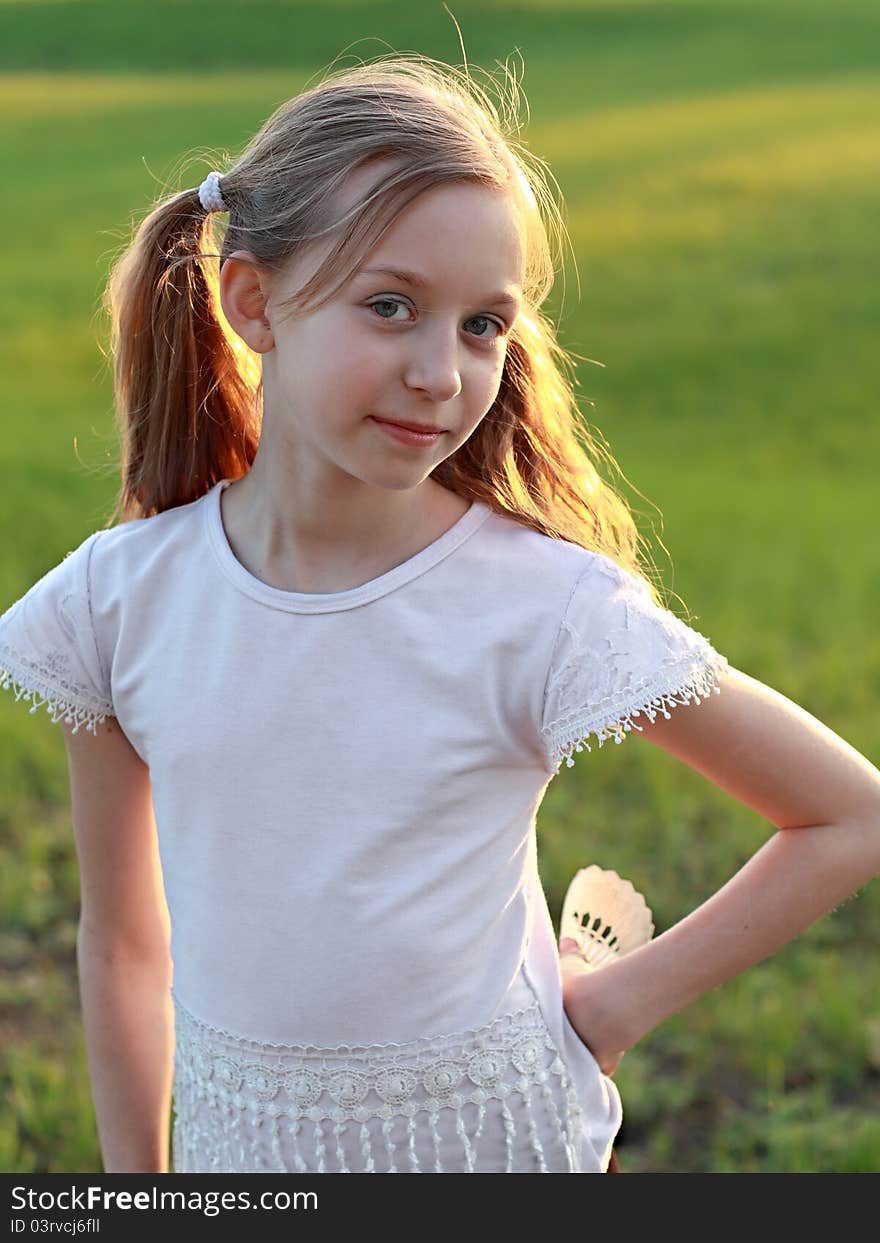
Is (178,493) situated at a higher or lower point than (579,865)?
higher

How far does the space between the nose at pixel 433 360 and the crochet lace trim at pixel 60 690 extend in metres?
0.58

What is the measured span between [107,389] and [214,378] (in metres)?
9.42

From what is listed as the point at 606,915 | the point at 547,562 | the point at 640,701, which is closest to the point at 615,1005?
the point at 606,915

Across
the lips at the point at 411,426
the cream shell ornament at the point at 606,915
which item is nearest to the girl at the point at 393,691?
the lips at the point at 411,426

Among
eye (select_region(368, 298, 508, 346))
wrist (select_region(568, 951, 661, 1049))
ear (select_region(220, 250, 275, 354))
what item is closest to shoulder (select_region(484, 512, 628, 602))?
eye (select_region(368, 298, 508, 346))

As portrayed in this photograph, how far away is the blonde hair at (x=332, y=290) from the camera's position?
1.60 meters

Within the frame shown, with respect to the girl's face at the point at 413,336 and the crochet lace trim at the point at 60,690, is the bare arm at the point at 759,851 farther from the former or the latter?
the crochet lace trim at the point at 60,690

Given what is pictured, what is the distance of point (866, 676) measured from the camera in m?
5.30

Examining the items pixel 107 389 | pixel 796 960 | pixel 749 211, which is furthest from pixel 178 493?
pixel 749 211

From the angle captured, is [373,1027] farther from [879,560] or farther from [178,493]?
[879,560]

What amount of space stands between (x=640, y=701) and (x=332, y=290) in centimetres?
54

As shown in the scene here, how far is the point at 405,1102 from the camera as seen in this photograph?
1721 mm

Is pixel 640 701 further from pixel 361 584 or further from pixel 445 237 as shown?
pixel 445 237

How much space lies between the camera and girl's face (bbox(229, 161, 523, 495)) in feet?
5.10
